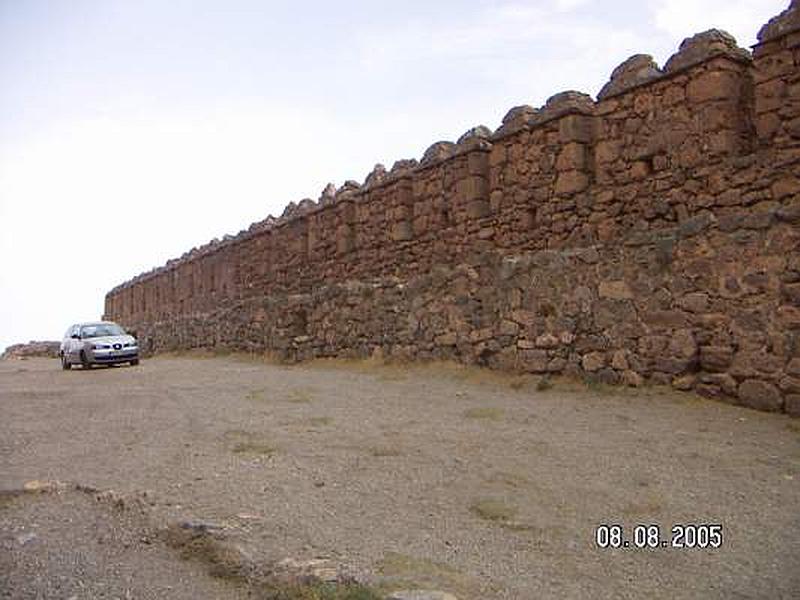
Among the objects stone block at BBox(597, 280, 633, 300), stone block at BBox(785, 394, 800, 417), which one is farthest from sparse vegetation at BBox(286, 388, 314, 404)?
stone block at BBox(785, 394, 800, 417)

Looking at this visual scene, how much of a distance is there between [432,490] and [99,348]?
15.2 meters

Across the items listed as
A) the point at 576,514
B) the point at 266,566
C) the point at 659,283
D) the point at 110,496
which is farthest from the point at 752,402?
the point at 110,496

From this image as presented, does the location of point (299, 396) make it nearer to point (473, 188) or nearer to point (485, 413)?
point (485, 413)

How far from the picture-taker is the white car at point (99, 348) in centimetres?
1775

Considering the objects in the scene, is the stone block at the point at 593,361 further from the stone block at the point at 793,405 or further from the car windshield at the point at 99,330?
the car windshield at the point at 99,330

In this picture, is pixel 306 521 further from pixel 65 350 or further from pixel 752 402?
pixel 65 350

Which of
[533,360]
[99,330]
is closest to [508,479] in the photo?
[533,360]

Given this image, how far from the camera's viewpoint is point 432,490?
181 inches

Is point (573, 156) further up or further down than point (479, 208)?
further up

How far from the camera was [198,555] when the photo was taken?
357cm

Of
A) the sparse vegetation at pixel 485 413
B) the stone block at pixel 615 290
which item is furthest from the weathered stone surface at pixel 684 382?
the sparse vegetation at pixel 485 413

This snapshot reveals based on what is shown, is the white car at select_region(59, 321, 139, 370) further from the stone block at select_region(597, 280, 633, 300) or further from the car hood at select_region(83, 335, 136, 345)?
the stone block at select_region(597, 280, 633, 300)

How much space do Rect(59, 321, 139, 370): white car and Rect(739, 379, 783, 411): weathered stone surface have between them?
15.1 m

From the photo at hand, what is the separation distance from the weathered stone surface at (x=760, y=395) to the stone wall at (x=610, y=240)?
0.05 ft
